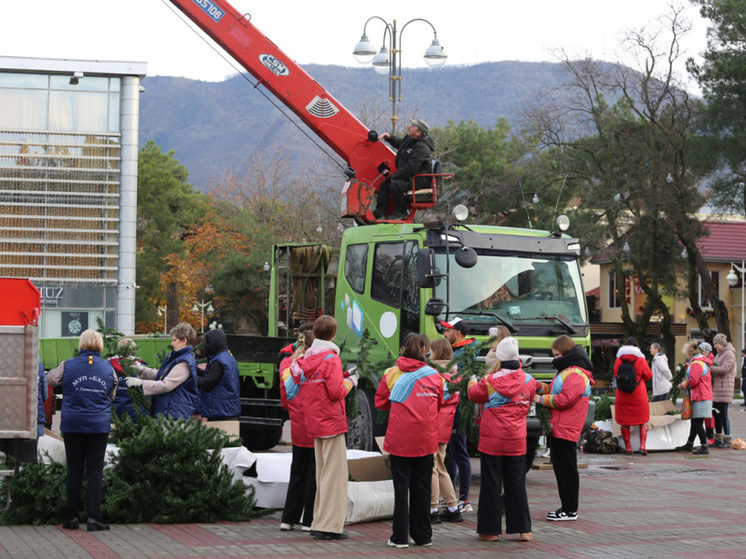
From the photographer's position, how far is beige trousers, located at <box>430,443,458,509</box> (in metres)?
9.49

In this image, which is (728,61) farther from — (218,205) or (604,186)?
(218,205)

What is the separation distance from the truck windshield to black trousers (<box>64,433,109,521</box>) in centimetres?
423

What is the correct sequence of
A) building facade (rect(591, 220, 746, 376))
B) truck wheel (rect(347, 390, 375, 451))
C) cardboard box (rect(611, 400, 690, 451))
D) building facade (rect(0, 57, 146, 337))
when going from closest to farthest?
1. truck wheel (rect(347, 390, 375, 451))
2. cardboard box (rect(611, 400, 690, 451))
3. building facade (rect(0, 57, 146, 337))
4. building facade (rect(591, 220, 746, 376))

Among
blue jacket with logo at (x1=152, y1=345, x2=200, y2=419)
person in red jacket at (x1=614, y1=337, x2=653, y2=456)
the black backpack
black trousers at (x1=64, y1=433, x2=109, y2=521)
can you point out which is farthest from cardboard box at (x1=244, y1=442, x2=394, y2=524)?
person in red jacket at (x1=614, y1=337, x2=653, y2=456)

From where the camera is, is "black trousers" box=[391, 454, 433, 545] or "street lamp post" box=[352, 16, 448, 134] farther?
"street lamp post" box=[352, 16, 448, 134]

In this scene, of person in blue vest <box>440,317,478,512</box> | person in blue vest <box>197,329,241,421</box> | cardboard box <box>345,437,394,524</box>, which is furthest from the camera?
person in blue vest <box>197,329,241,421</box>

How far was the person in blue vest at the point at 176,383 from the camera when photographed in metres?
9.66

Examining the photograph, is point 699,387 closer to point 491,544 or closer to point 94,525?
point 491,544

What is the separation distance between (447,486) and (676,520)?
230 cm

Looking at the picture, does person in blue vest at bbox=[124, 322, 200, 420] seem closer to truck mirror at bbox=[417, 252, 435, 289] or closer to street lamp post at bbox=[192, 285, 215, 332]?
truck mirror at bbox=[417, 252, 435, 289]

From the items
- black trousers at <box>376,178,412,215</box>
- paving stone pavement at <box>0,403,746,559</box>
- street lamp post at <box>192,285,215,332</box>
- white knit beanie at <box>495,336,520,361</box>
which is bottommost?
paving stone pavement at <box>0,403,746,559</box>

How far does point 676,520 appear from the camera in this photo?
10.1m

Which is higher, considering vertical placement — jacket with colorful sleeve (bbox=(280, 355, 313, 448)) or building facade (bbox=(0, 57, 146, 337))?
building facade (bbox=(0, 57, 146, 337))

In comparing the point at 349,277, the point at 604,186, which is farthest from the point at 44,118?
the point at 349,277
